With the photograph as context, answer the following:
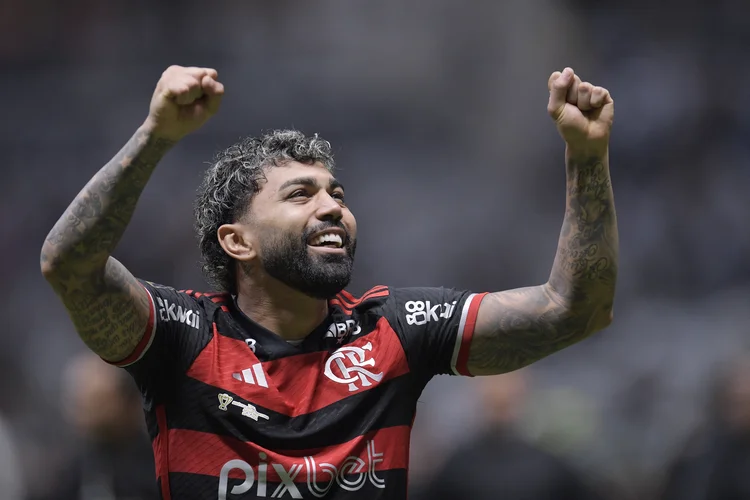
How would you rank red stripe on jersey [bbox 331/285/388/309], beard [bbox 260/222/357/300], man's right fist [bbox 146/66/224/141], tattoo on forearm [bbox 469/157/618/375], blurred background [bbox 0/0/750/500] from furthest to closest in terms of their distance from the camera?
blurred background [bbox 0/0/750/500]
red stripe on jersey [bbox 331/285/388/309]
beard [bbox 260/222/357/300]
tattoo on forearm [bbox 469/157/618/375]
man's right fist [bbox 146/66/224/141]

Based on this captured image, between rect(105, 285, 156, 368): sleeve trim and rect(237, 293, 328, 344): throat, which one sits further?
rect(237, 293, 328, 344): throat

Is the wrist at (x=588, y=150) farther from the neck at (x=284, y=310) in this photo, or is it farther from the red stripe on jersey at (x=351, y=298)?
the neck at (x=284, y=310)

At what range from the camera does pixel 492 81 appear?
22.6 ft

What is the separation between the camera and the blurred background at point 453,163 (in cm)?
546

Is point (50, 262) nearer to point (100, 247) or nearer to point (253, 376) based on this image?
point (100, 247)

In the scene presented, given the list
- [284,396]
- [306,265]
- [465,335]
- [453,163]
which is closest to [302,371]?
[284,396]

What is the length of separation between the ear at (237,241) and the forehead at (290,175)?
163 millimetres

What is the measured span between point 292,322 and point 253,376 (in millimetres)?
306

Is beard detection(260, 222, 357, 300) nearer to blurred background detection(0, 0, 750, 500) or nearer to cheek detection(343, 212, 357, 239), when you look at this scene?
cheek detection(343, 212, 357, 239)

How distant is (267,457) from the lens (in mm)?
2680

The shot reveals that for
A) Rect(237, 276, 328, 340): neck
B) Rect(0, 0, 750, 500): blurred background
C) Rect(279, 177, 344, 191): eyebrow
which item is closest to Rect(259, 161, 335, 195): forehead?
Rect(279, 177, 344, 191): eyebrow

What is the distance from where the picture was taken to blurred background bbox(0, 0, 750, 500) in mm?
5461

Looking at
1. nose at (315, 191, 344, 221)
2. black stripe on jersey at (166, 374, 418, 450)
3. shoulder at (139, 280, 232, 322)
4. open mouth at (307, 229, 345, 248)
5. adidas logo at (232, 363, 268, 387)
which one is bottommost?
black stripe on jersey at (166, 374, 418, 450)

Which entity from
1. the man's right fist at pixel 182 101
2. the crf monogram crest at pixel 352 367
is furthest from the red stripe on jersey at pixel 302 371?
the man's right fist at pixel 182 101
